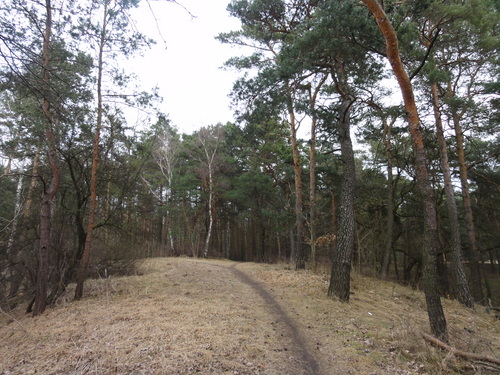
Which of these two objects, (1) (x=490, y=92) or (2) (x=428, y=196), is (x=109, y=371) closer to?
(2) (x=428, y=196)

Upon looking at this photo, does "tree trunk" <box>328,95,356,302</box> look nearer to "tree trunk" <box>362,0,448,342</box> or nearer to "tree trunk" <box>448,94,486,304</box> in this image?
"tree trunk" <box>362,0,448,342</box>

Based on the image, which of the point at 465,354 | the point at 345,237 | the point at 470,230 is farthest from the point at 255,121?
the point at 470,230

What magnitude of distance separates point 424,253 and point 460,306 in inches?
253

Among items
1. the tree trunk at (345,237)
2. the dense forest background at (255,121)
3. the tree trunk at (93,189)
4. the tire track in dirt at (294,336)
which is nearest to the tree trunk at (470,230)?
the dense forest background at (255,121)

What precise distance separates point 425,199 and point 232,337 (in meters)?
3.97

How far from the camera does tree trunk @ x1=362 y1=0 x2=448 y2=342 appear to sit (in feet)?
15.0

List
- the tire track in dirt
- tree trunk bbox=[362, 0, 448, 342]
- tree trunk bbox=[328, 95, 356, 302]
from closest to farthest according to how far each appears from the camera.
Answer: the tire track in dirt → tree trunk bbox=[362, 0, 448, 342] → tree trunk bbox=[328, 95, 356, 302]

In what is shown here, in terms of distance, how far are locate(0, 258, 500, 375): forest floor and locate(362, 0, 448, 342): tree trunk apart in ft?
1.31

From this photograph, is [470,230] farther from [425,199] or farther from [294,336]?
[294,336]

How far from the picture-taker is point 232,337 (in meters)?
4.50

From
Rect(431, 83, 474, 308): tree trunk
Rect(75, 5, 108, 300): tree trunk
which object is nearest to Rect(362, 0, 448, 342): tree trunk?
Rect(431, 83, 474, 308): tree trunk

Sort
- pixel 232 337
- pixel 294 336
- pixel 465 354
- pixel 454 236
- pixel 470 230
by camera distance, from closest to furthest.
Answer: pixel 465 354 < pixel 232 337 < pixel 294 336 < pixel 454 236 < pixel 470 230

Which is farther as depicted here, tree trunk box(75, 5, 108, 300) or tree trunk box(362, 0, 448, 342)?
tree trunk box(75, 5, 108, 300)

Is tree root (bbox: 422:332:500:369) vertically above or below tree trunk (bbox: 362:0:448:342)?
below
